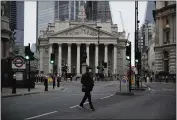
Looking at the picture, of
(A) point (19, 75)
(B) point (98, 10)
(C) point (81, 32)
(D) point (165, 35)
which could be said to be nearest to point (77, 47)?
(C) point (81, 32)

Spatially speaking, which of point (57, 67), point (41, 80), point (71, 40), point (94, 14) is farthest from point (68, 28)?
point (41, 80)

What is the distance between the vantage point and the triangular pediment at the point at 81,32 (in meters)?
151

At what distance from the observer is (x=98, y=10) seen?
19000cm

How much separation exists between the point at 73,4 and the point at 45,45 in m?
46.2

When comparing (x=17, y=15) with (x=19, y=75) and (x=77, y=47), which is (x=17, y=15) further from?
(x=77, y=47)

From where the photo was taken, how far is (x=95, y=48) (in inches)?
6112

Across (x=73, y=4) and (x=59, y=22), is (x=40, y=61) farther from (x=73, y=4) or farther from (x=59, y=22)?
(x=73, y=4)

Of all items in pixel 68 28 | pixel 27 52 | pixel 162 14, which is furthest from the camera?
pixel 68 28

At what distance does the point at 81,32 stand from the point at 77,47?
21.3 feet

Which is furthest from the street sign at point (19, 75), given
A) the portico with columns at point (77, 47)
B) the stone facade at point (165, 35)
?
the portico with columns at point (77, 47)

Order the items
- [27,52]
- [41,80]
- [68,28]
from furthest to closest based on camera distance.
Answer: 1. [68,28]
2. [41,80]
3. [27,52]

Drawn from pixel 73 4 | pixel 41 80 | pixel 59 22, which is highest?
pixel 73 4

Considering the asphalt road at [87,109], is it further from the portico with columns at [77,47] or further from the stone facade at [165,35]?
the portico with columns at [77,47]

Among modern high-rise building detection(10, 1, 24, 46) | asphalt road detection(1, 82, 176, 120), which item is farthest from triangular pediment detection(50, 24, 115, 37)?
asphalt road detection(1, 82, 176, 120)
